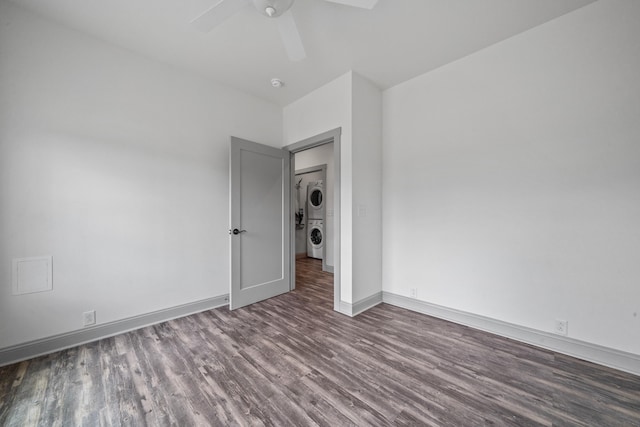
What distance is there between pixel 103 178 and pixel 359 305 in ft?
9.79

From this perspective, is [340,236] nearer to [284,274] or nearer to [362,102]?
[284,274]

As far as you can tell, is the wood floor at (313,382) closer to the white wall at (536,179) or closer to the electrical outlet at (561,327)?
the electrical outlet at (561,327)

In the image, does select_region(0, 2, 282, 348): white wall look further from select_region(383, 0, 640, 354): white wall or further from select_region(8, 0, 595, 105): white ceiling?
select_region(383, 0, 640, 354): white wall

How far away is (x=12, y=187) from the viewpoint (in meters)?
1.92

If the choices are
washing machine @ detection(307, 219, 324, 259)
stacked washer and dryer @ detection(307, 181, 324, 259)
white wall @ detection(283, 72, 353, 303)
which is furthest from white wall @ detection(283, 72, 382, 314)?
washing machine @ detection(307, 219, 324, 259)

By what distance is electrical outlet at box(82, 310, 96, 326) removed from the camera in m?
2.21

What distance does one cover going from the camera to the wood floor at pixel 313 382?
1.42 metres

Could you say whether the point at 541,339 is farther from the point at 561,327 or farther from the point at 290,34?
the point at 290,34

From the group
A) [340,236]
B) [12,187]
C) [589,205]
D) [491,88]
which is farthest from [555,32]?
[12,187]

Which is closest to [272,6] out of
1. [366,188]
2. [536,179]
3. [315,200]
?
[366,188]

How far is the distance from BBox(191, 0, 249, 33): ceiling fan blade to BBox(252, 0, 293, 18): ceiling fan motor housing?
0.27ft

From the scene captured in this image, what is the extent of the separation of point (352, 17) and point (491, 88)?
5.08ft

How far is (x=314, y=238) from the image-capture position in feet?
19.4

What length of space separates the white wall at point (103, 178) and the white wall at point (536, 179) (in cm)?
261
